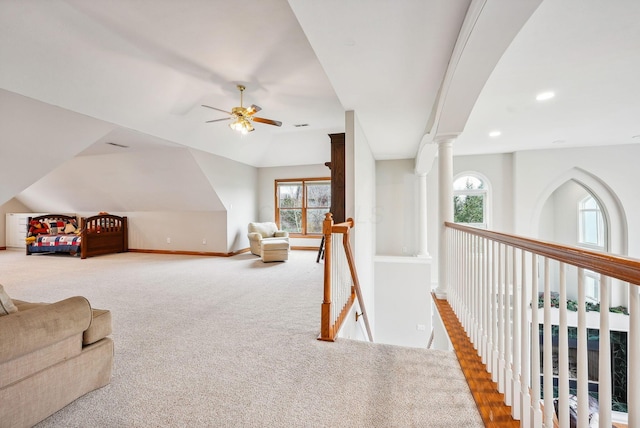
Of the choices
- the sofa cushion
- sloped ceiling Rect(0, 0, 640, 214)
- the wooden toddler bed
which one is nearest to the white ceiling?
sloped ceiling Rect(0, 0, 640, 214)

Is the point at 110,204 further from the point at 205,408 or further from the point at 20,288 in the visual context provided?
the point at 205,408

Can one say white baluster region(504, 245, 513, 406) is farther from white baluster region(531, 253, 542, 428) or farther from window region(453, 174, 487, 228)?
window region(453, 174, 487, 228)

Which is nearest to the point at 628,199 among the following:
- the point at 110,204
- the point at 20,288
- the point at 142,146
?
the point at 142,146

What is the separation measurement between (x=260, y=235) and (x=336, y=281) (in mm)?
3894

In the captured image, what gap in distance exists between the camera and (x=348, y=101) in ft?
10.3

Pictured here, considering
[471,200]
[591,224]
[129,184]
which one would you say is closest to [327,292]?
[471,200]

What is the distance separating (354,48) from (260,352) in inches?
95.8

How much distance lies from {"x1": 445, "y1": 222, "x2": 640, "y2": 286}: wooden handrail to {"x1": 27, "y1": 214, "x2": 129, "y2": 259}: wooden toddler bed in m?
7.69

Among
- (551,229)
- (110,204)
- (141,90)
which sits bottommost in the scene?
(551,229)

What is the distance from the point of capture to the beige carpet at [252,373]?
1495mm

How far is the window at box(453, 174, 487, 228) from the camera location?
20.8 feet

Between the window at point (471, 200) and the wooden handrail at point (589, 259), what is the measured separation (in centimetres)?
553

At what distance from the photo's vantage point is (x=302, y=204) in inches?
306

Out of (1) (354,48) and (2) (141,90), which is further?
(2) (141,90)
